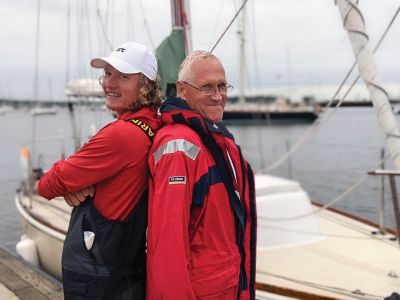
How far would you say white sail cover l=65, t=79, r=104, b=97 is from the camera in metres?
7.35

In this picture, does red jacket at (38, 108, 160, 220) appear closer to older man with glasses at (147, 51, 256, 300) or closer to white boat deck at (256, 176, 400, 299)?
older man with glasses at (147, 51, 256, 300)

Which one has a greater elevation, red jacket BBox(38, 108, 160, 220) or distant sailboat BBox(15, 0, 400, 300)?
red jacket BBox(38, 108, 160, 220)

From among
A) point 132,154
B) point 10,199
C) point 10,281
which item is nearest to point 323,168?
point 10,199

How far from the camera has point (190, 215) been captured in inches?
71.9

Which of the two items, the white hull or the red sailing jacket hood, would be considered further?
the white hull

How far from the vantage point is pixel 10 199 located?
1714 centimetres

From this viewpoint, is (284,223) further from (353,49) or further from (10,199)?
(10,199)

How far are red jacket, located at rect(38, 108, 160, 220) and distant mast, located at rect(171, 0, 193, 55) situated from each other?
2684mm

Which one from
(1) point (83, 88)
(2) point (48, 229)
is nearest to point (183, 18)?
(1) point (83, 88)

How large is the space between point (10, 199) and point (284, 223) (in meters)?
14.4

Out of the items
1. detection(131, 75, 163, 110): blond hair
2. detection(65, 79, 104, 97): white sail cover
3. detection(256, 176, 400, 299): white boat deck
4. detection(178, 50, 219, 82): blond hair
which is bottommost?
detection(256, 176, 400, 299): white boat deck

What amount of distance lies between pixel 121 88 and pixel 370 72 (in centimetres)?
227

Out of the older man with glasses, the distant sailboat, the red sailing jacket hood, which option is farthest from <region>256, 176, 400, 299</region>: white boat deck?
the older man with glasses

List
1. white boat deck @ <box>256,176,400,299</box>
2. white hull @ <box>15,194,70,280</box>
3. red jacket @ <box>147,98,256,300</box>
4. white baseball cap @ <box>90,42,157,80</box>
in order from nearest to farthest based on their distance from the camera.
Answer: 1. red jacket @ <box>147,98,256,300</box>
2. white baseball cap @ <box>90,42,157,80</box>
3. white boat deck @ <box>256,176,400,299</box>
4. white hull @ <box>15,194,70,280</box>
